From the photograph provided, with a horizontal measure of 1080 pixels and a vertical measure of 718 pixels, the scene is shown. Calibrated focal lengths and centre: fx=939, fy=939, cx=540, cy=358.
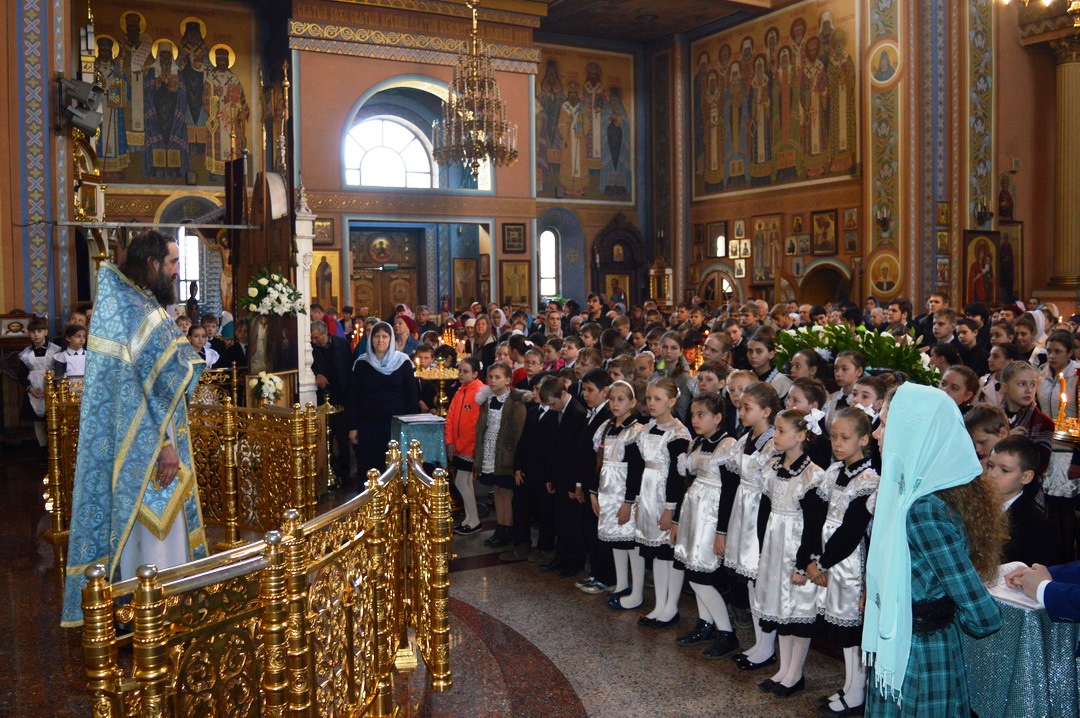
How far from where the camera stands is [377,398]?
26.1ft

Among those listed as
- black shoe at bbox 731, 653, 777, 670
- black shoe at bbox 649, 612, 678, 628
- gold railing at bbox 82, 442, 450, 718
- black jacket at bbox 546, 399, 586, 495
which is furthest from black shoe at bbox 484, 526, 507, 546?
gold railing at bbox 82, 442, 450, 718

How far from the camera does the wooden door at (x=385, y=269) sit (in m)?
23.5

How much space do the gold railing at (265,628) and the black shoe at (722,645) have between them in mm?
2053

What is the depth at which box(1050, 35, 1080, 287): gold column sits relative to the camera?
19.8 meters

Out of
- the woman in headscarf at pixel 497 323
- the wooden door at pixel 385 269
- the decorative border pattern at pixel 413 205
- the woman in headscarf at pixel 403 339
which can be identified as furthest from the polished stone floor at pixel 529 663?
the wooden door at pixel 385 269

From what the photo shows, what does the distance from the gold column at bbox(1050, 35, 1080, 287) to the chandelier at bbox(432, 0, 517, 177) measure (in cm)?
1215

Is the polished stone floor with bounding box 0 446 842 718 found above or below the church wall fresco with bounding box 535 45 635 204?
below

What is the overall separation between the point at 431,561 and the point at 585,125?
2137 centimetres

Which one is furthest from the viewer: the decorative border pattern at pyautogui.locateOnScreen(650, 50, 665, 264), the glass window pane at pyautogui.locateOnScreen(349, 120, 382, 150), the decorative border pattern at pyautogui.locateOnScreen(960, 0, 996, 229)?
the decorative border pattern at pyautogui.locateOnScreen(650, 50, 665, 264)

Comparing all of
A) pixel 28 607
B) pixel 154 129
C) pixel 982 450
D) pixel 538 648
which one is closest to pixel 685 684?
pixel 538 648

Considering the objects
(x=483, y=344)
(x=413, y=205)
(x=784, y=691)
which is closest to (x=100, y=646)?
(x=784, y=691)

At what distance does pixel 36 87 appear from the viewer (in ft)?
37.2

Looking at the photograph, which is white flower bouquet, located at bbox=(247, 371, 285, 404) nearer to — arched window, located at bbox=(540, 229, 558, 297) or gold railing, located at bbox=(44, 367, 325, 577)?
gold railing, located at bbox=(44, 367, 325, 577)

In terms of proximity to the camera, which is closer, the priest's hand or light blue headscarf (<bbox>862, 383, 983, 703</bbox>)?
light blue headscarf (<bbox>862, 383, 983, 703</bbox>)
